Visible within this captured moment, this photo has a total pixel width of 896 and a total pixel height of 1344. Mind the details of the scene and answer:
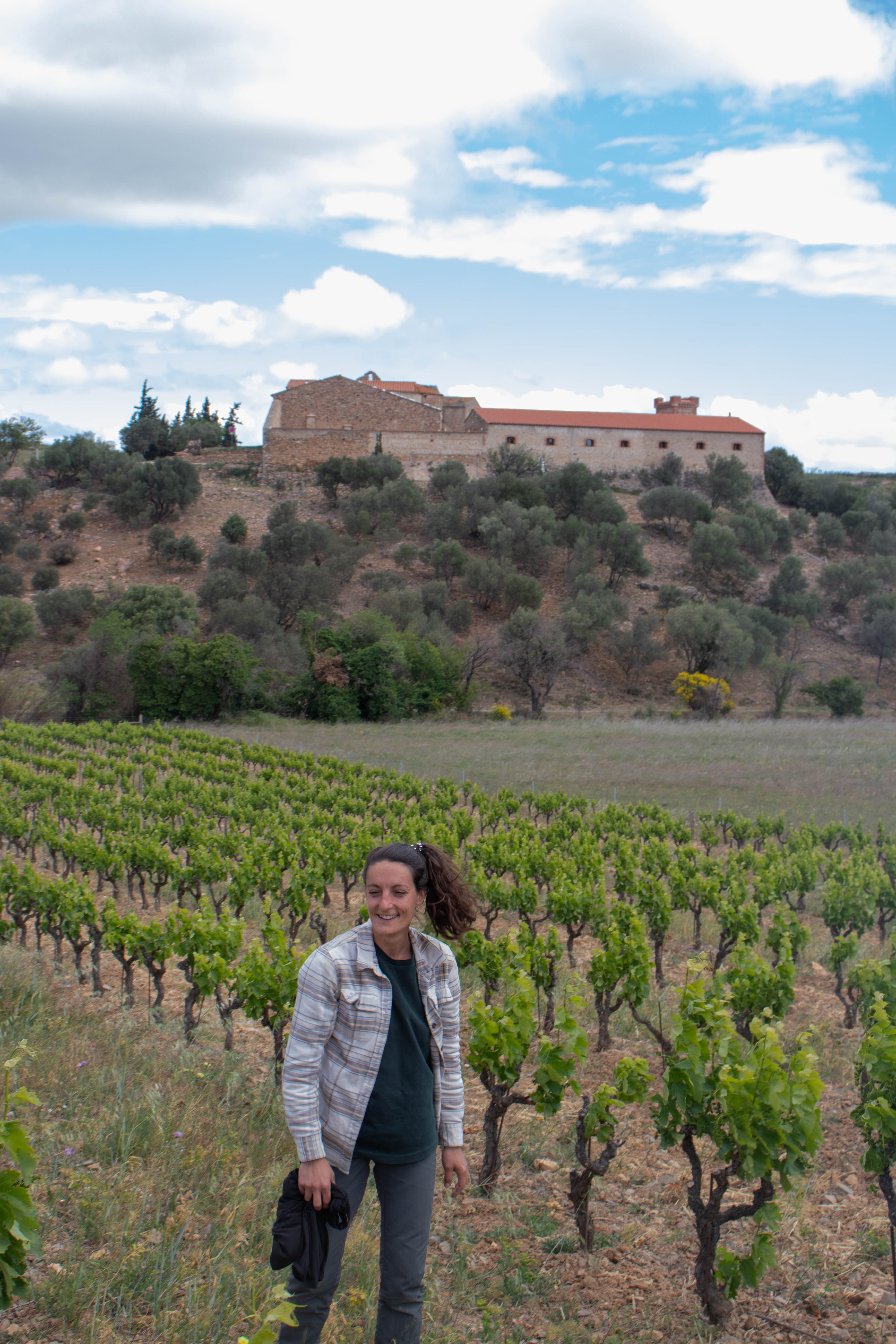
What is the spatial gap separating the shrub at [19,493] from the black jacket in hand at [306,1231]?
2291 inches

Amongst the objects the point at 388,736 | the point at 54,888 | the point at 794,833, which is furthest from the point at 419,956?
the point at 388,736

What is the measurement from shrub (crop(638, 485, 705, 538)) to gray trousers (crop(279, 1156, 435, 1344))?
55802 millimetres

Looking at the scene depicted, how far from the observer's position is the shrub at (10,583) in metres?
45.4

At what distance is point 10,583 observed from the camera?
45562mm

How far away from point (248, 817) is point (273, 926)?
10.4 m

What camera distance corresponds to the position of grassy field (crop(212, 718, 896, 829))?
2084 cm

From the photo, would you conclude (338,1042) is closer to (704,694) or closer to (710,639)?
(704,694)

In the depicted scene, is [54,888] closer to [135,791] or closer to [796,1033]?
[796,1033]

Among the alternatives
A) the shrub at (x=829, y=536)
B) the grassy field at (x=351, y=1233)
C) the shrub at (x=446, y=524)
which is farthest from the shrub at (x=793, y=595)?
the grassy field at (x=351, y=1233)

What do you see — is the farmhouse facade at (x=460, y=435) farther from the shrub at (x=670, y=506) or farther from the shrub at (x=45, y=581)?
the shrub at (x=45, y=581)

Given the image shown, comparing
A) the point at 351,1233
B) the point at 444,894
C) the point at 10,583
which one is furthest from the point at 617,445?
the point at 444,894

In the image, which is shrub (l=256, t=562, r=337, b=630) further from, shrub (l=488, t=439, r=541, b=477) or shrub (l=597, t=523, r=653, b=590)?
shrub (l=488, t=439, r=541, b=477)

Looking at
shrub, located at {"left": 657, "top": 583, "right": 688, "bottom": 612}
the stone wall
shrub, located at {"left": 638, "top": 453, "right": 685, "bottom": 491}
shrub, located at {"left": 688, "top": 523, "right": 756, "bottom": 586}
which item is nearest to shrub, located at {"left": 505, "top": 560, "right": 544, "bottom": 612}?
shrub, located at {"left": 657, "top": 583, "right": 688, "bottom": 612}

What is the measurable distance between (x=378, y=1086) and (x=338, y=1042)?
8.0 inches
